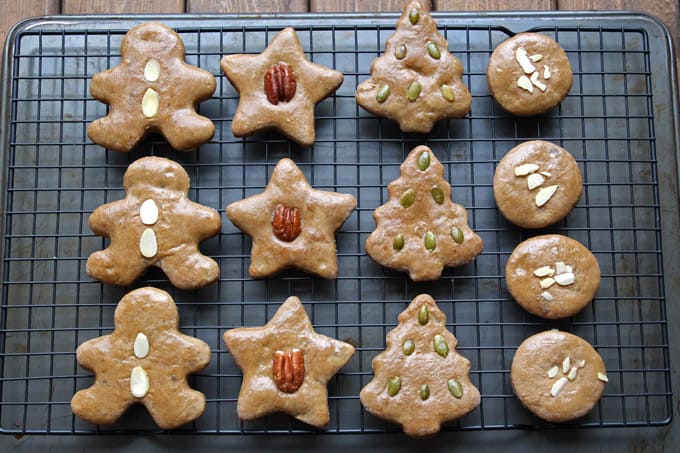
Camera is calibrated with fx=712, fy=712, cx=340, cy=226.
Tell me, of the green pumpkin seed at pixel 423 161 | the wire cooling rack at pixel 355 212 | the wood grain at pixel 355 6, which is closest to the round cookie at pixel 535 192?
the wire cooling rack at pixel 355 212

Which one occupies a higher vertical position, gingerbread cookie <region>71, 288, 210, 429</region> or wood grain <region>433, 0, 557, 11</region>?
wood grain <region>433, 0, 557, 11</region>

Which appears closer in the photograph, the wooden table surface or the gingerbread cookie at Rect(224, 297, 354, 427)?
the gingerbread cookie at Rect(224, 297, 354, 427)

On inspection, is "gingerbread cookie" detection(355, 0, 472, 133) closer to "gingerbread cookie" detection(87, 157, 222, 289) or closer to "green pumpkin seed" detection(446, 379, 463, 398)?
"gingerbread cookie" detection(87, 157, 222, 289)

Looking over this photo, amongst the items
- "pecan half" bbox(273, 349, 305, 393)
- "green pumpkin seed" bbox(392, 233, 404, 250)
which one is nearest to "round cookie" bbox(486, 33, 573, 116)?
"green pumpkin seed" bbox(392, 233, 404, 250)

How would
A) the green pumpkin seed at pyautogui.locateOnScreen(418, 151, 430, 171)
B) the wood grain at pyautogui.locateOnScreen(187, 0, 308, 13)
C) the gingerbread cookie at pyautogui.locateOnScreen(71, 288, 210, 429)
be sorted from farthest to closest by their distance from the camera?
1. the wood grain at pyautogui.locateOnScreen(187, 0, 308, 13)
2. the green pumpkin seed at pyautogui.locateOnScreen(418, 151, 430, 171)
3. the gingerbread cookie at pyautogui.locateOnScreen(71, 288, 210, 429)

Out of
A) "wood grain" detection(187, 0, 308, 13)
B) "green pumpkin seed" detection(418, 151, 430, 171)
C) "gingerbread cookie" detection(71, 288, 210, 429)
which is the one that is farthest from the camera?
"wood grain" detection(187, 0, 308, 13)

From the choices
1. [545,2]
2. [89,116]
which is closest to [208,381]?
[89,116]

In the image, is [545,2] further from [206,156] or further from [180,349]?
[180,349]
